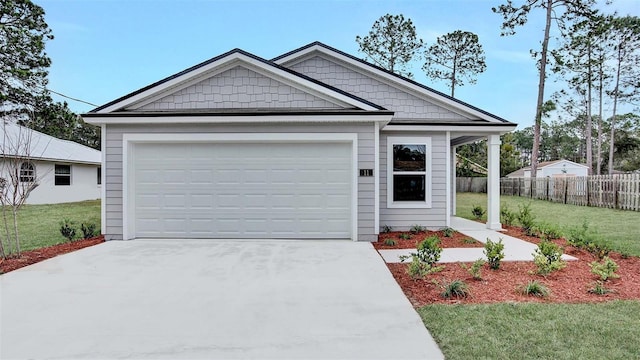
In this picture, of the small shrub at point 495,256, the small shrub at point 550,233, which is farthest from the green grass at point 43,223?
the small shrub at point 550,233

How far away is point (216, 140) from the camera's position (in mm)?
8156

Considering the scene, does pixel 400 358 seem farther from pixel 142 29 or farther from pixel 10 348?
pixel 142 29

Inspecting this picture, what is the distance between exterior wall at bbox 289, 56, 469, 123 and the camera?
1028 centimetres

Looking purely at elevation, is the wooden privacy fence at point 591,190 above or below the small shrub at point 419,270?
above

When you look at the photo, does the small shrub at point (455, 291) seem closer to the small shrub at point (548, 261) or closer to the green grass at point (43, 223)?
the small shrub at point (548, 261)

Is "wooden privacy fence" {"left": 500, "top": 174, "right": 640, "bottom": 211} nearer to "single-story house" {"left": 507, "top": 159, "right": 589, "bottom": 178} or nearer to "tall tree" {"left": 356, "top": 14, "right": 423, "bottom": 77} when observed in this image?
"tall tree" {"left": 356, "top": 14, "right": 423, "bottom": 77}

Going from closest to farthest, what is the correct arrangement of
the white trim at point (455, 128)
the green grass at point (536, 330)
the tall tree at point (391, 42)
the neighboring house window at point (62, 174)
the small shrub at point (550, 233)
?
the green grass at point (536, 330) → the small shrub at point (550, 233) → the white trim at point (455, 128) → the neighboring house window at point (62, 174) → the tall tree at point (391, 42)

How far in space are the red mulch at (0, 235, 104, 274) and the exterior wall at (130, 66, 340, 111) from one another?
326 centimetres

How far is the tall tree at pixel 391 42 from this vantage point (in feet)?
85.2

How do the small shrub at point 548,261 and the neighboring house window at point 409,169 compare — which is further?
the neighboring house window at point 409,169

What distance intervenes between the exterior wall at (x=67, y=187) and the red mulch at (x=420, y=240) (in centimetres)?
1612

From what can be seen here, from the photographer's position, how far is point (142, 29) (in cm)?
1520

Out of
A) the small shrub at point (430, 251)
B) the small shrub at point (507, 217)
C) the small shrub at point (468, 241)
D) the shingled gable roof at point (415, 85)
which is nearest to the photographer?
the small shrub at point (430, 251)

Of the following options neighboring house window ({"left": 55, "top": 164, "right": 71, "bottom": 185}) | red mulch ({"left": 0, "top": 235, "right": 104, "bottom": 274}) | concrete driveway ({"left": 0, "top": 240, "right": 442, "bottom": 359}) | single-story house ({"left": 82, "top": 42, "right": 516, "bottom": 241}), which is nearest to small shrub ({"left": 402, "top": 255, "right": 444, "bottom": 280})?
concrete driveway ({"left": 0, "top": 240, "right": 442, "bottom": 359})
